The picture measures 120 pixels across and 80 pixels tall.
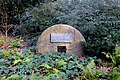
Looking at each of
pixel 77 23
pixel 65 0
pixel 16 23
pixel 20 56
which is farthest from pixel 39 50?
pixel 16 23

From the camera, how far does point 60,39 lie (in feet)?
22.2

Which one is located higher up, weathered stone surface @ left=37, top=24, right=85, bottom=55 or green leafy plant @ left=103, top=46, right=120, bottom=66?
weathered stone surface @ left=37, top=24, right=85, bottom=55

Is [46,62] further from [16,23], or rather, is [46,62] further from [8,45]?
[16,23]

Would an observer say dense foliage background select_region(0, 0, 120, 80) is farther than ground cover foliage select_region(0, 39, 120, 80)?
Yes

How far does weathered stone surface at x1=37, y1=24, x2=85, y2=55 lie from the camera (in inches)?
266

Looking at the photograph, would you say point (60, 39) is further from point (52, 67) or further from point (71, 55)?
point (52, 67)

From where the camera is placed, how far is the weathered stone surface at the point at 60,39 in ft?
22.1

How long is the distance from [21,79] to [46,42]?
7.10 feet

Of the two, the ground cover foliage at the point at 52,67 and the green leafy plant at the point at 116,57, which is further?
the green leafy plant at the point at 116,57

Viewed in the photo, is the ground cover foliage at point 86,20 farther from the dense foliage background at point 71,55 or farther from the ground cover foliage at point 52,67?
the ground cover foliage at point 52,67

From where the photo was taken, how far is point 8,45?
7820 mm

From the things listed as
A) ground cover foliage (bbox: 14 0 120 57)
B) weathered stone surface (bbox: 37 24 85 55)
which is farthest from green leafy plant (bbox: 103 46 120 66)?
weathered stone surface (bbox: 37 24 85 55)

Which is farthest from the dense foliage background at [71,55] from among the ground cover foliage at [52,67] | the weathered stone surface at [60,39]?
the weathered stone surface at [60,39]

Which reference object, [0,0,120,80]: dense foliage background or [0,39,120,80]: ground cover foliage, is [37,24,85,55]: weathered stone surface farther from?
[0,39,120,80]: ground cover foliage
